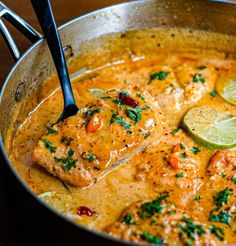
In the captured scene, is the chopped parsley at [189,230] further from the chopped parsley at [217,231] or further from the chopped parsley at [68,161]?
the chopped parsley at [68,161]

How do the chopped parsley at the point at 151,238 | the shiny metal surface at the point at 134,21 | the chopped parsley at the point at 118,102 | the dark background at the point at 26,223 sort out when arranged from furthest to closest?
the shiny metal surface at the point at 134,21
the chopped parsley at the point at 118,102
the chopped parsley at the point at 151,238
the dark background at the point at 26,223

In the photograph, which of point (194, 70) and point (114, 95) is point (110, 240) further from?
point (194, 70)

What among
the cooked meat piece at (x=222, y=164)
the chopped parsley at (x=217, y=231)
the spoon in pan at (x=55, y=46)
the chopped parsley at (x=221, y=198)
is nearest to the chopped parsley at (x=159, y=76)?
the spoon in pan at (x=55, y=46)

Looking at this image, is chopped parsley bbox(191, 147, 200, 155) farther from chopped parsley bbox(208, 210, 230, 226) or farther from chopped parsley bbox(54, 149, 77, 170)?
chopped parsley bbox(54, 149, 77, 170)

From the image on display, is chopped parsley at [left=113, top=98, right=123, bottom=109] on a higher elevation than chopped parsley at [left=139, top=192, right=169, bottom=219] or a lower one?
higher

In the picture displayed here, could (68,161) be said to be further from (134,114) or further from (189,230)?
(189,230)

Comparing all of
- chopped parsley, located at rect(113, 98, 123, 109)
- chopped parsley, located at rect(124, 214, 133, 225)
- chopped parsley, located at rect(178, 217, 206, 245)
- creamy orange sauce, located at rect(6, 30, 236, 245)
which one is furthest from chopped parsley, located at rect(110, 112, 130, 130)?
chopped parsley, located at rect(178, 217, 206, 245)
